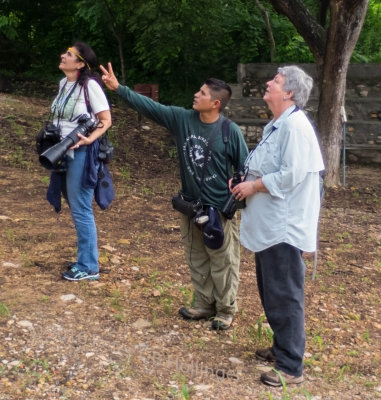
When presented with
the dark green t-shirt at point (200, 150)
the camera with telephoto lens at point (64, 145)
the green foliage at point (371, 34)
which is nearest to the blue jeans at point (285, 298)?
the dark green t-shirt at point (200, 150)

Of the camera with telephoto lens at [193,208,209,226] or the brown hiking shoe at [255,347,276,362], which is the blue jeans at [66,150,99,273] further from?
the brown hiking shoe at [255,347,276,362]

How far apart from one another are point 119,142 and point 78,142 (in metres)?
6.72

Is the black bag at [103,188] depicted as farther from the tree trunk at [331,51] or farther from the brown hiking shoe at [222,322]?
the tree trunk at [331,51]

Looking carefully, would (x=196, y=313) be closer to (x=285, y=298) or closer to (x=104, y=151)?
(x=285, y=298)

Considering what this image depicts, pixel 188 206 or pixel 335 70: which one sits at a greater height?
pixel 335 70

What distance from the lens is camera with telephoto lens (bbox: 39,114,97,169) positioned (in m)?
4.48

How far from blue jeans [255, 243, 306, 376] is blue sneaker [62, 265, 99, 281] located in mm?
1841

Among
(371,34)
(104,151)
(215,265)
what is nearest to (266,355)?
(215,265)

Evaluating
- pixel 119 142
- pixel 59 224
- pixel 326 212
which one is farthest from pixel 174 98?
pixel 59 224

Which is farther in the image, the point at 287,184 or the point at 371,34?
the point at 371,34

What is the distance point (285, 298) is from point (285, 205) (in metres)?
0.53

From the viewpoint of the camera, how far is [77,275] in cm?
515

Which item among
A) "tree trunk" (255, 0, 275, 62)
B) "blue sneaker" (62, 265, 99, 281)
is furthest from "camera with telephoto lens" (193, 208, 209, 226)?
"tree trunk" (255, 0, 275, 62)

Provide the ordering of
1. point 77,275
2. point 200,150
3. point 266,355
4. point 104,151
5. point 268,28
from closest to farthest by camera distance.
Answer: point 266,355 < point 200,150 < point 104,151 < point 77,275 < point 268,28
